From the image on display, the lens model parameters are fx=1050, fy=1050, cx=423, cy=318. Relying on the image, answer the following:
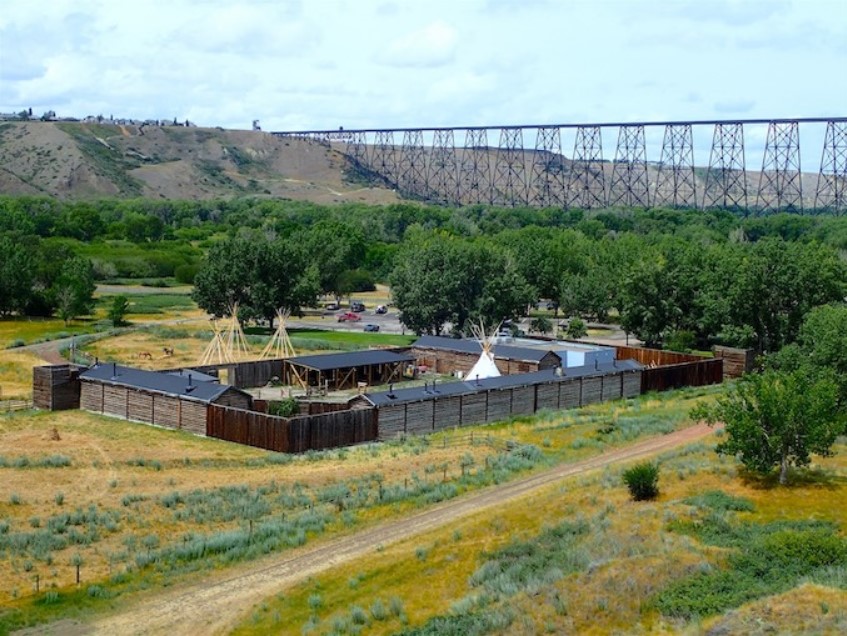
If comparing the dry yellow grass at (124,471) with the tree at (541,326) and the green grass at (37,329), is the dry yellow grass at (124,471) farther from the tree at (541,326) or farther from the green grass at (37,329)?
the tree at (541,326)

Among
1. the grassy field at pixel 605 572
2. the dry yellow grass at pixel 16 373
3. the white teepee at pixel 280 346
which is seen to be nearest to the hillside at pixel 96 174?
the dry yellow grass at pixel 16 373

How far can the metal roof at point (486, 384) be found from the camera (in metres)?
39.9

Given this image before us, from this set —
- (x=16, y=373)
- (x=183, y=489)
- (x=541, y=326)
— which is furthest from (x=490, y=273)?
(x=183, y=489)

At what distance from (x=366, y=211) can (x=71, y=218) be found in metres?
41.6

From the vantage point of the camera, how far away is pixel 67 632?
2077 centimetres

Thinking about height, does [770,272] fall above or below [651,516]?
above

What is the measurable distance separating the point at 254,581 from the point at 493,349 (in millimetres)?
32524

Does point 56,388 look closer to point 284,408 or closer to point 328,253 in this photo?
point 284,408

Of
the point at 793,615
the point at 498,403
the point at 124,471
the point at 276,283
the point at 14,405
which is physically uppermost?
the point at 276,283

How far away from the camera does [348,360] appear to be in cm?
5128

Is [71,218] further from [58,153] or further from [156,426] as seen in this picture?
[156,426]

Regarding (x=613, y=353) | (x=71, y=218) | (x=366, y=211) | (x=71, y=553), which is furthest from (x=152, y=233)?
(x=71, y=553)

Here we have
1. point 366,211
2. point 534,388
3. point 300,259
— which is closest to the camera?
point 534,388

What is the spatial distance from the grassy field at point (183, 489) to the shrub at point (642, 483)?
5.73 metres
